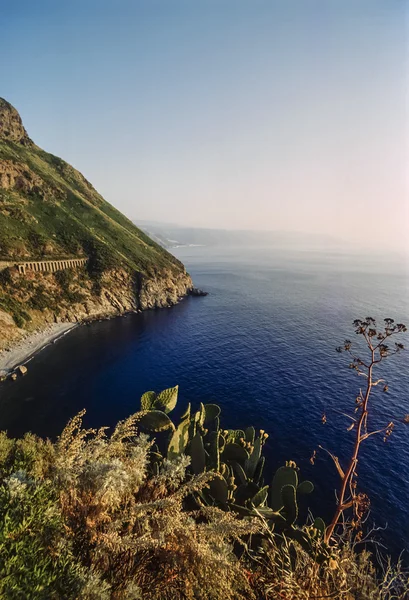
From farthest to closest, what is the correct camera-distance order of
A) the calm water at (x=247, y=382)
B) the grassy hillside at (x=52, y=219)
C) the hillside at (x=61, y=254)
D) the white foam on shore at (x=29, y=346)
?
the grassy hillside at (x=52, y=219) → the hillside at (x=61, y=254) → the white foam on shore at (x=29, y=346) → the calm water at (x=247, y=382)

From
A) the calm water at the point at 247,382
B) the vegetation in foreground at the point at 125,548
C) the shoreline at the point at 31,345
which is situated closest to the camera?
the vegetation in foreground at the point at 125,548

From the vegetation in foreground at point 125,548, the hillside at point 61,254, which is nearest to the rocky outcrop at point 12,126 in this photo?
the hillside at point 61,254

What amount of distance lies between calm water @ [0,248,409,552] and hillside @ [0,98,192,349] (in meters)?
10.8

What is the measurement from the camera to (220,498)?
22500 millimetres

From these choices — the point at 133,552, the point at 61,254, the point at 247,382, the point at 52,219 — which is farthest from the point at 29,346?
the point at 52,219

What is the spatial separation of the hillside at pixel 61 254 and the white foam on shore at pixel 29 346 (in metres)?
2.47

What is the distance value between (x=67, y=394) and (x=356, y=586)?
5256 cm

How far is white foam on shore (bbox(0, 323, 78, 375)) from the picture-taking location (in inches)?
2363

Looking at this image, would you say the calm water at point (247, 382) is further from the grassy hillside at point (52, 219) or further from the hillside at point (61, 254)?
the grassy hillside at point (52, 219)

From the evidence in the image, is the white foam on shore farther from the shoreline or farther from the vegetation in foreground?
the vegetation in foreground

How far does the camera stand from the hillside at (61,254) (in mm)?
84312

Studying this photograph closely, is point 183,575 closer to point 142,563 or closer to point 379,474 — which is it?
point 142,563

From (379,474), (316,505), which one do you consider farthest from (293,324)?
(316,505)

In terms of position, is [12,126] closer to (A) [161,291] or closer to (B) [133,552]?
(A) [161,291]
